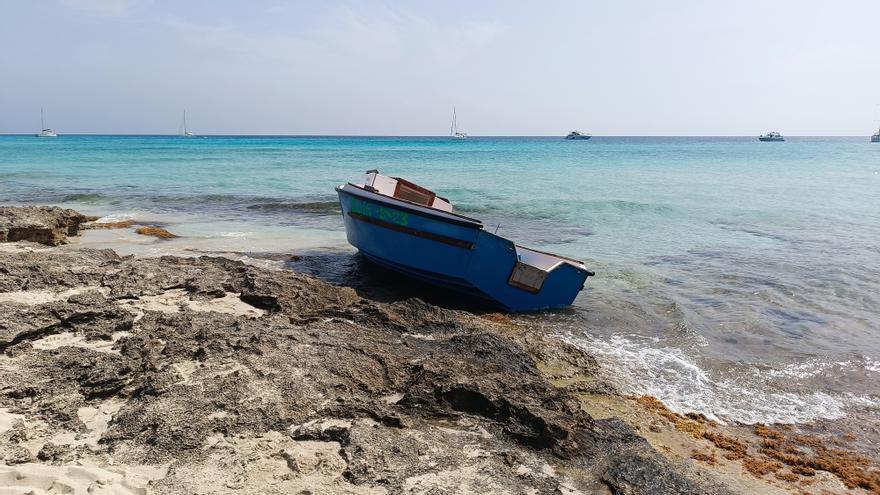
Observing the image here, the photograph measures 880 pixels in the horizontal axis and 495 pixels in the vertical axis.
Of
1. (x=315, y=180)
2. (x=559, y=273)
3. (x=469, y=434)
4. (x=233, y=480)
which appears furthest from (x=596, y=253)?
(x=315, y=180)

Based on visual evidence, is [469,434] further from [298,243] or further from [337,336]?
[298,243]

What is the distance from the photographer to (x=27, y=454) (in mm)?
3213

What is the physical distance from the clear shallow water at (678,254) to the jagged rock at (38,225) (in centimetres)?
99

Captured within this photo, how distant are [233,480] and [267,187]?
22.2 meters

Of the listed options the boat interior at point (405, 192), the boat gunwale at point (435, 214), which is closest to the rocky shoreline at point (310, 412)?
the boat gunwale at point (435, 214)

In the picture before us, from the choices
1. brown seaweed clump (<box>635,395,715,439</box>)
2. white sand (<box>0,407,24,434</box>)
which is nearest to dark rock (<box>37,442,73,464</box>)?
white sand (<box>0,407,24,434</box>)

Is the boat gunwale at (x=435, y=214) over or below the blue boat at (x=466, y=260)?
over

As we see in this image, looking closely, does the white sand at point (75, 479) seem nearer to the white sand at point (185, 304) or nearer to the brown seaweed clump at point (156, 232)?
the white sand at point (185, 304)

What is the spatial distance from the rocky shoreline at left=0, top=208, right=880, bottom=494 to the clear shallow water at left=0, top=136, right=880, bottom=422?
3.90ft

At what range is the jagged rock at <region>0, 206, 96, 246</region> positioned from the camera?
9188mm

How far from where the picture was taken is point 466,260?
789cm

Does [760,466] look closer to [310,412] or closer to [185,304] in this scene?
[310,412]

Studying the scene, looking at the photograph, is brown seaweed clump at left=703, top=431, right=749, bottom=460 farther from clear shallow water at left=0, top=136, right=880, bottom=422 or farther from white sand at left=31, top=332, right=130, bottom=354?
white sand at left=31, top=332, right=130, bottom=354

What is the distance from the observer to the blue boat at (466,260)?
775cm
